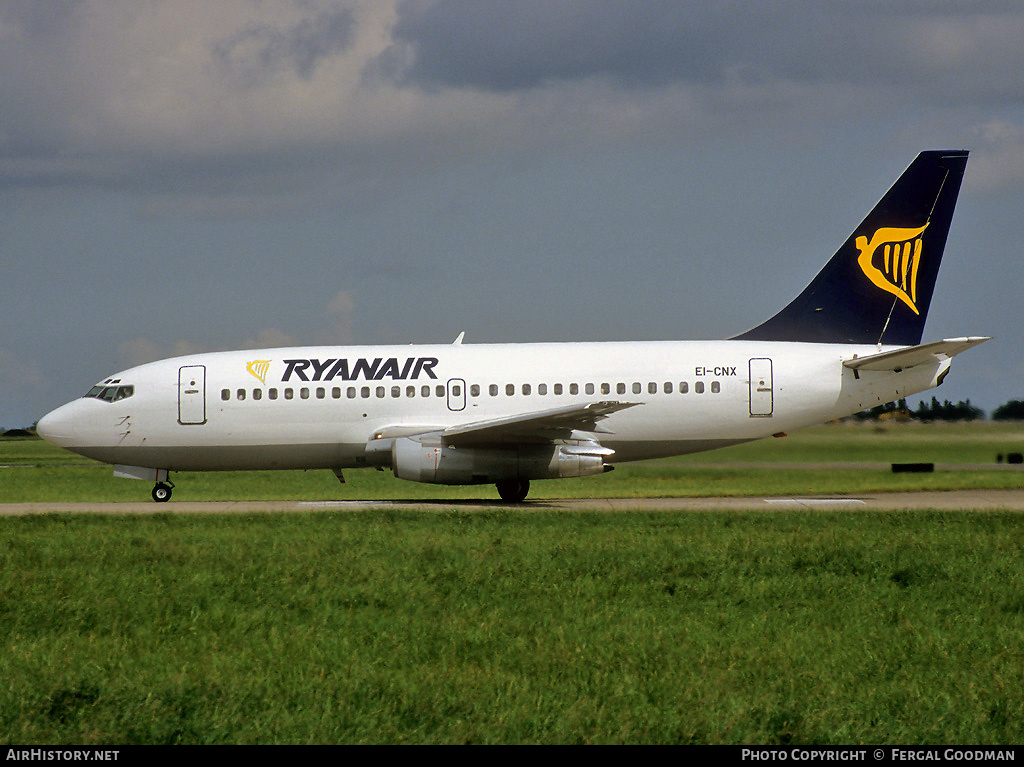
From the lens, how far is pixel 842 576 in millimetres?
12188

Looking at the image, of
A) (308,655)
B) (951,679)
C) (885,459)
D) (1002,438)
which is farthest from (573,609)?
(1002,438)

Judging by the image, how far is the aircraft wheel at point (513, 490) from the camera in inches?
973

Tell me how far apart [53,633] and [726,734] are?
19.7 ft

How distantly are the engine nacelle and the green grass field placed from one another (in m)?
5.58

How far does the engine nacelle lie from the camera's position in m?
23.1

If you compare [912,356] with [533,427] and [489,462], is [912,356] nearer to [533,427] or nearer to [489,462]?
[533,427]

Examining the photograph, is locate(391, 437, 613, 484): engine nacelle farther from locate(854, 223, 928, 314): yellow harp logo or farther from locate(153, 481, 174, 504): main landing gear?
locate(854, 223, 928, 314): yellow harp logo

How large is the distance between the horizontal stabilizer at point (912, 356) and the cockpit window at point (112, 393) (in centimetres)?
1641

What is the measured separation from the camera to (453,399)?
24.6 m

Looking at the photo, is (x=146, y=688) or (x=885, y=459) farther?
(x=885, y=459)

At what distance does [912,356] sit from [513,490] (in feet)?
30.5

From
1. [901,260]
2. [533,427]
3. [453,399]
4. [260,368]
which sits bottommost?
[533,427]

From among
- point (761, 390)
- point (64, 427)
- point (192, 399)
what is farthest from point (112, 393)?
point (761, 390)
